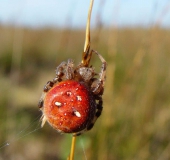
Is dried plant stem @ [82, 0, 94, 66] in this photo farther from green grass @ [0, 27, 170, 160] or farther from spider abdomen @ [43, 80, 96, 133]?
green grass @ [0, 27, 170, 160]

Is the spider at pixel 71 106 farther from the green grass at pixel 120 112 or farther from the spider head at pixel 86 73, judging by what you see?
the green grass at pixel 120 112

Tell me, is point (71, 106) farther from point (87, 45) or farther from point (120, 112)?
point (120, 112)

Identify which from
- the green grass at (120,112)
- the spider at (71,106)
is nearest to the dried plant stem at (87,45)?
the spider at (71,106)

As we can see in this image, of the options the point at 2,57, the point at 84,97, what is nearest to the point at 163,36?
the point at 84,97

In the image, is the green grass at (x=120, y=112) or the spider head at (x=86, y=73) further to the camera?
the green grass at (x=120, y=112)

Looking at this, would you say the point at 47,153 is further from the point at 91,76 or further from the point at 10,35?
the point at 10,35

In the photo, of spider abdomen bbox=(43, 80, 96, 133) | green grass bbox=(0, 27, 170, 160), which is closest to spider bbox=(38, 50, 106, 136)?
spider abdomen bbox=(43, 80, 96, 133)

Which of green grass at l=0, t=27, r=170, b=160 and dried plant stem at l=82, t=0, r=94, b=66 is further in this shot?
green grass at l=0, t=27, r=170, b=160

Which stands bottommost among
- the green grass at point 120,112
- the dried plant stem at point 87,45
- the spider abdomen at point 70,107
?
the green grass at point 120,112
